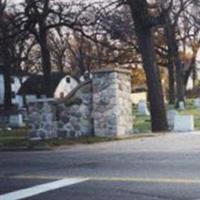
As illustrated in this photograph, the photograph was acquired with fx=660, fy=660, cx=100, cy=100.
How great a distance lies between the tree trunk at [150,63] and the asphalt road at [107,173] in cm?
718

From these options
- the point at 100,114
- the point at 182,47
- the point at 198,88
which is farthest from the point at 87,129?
the point at 198,88

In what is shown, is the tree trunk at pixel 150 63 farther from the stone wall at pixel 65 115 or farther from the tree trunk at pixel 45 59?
the tree trunk at pixel 45 59

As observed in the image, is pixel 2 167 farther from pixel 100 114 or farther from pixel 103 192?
pixel 100 114

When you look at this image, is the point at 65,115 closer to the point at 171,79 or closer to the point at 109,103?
the point at 109,103

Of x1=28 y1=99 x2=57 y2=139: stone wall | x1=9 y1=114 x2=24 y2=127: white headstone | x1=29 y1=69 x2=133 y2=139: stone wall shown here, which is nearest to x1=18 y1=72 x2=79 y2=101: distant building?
x1=9 y1=114 x2=24 y2=127: white headstone

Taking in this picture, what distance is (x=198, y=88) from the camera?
8525 centimetres

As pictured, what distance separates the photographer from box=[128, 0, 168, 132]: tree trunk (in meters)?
24.0

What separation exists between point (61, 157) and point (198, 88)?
234 ft

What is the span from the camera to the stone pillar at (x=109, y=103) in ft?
68.7

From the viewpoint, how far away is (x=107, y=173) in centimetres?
1155

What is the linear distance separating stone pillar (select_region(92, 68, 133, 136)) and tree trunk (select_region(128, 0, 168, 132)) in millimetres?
3270

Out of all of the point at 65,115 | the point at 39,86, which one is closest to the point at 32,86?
the point at 39,86

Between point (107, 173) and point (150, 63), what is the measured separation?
44.3 ft

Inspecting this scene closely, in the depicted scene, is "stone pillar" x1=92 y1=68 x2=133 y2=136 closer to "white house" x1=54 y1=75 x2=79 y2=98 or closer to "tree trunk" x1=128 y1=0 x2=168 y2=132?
"tree trunk" x1=128 y1=0 x2=168 y2=132
